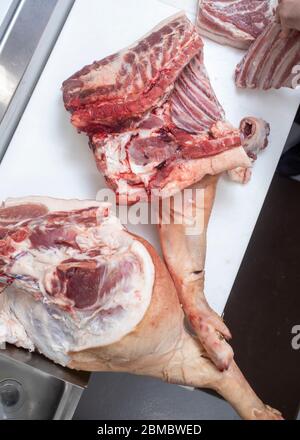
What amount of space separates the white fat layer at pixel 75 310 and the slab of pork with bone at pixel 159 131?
0.61 feet

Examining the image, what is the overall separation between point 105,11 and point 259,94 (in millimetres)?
522

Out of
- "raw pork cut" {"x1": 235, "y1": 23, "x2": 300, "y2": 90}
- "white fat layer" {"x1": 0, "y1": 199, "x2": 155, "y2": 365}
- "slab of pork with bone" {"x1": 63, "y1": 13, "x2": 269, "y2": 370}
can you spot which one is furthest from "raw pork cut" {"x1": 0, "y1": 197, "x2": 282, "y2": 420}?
"raw pork cut" {"x1": 235, "y1": 23, "x2": 300, "y2": 90}

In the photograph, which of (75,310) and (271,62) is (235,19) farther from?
(75,310)

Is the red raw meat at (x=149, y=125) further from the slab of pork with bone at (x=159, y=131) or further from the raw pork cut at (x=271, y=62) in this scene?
the raw pork cut at (x=271, y=62)

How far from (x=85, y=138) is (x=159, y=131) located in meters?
0.25

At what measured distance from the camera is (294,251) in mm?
2189

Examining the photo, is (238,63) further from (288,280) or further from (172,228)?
(288,280)

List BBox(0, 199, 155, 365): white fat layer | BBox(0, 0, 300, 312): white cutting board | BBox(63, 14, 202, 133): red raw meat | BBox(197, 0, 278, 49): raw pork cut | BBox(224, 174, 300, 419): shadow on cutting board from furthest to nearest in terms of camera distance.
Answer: BBox(224, 174, 300, 419): shadow on cutting board < BBox(197, 0, 278, 49): raw pork cut < BBox(0, 0, 300, 312): white cutting board < BBox(63, 14, 202, 133): red raw meat < BBox(0, 199, 155, 365): white fat layer

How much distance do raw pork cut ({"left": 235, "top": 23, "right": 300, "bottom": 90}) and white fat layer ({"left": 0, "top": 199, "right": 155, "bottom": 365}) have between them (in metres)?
0.67

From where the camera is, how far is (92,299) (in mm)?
1201

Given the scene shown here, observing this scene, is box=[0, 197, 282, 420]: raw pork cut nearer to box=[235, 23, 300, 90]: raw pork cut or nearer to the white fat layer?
the white fat layer

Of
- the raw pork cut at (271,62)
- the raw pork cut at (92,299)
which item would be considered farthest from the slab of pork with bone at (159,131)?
the raw pork cut at (271,62)

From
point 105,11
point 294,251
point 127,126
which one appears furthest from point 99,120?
point 294,251

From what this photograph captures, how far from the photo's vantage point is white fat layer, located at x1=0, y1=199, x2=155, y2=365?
119 centimetres
